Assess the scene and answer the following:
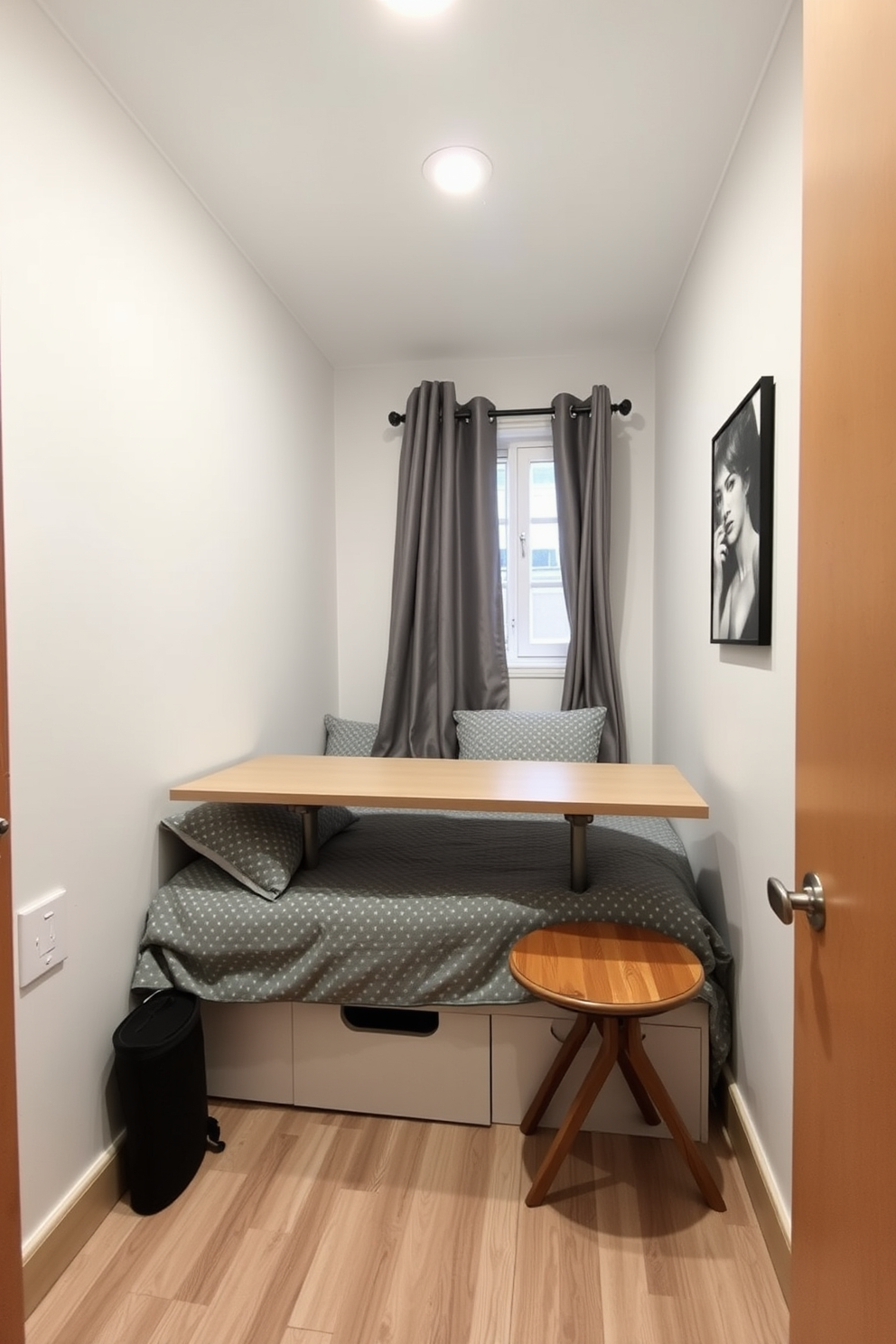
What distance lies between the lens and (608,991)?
130cm

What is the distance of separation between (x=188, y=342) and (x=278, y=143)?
54 cm

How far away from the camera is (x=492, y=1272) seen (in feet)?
4.13

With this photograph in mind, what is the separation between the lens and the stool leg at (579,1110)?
4.54 ft

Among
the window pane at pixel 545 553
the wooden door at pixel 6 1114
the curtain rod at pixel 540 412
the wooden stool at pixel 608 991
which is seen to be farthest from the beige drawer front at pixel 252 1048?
the curtain rod at pixel 540 412

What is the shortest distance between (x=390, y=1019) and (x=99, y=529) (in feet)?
4.85

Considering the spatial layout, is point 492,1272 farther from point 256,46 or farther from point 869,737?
point 256,46

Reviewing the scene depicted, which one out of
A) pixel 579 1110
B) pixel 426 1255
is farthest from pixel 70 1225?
pixel 579 1110

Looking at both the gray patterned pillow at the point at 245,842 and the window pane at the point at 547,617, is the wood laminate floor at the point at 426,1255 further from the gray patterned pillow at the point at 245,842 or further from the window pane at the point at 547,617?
the window pane at the point at 547,617

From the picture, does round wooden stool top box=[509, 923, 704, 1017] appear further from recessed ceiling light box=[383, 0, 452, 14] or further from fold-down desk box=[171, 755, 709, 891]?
recessed ceiling light box=[383, 0, 452, 14]

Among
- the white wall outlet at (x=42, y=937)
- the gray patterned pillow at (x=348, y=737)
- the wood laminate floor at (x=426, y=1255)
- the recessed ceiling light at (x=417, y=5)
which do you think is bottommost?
the wood laminate floor at (x=426, y=1255)

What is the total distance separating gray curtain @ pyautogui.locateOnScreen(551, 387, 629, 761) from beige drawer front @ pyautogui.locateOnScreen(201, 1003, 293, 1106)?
166 cm

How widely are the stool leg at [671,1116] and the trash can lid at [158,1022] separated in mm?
1017

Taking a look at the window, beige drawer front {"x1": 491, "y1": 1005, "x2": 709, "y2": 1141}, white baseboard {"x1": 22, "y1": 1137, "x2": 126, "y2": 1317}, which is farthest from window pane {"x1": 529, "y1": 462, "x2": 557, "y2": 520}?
white baseboard {"x1": 22, "y1": 1137, "x2": 126, "y2": 1317}

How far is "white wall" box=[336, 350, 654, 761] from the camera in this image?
9.59 ft
